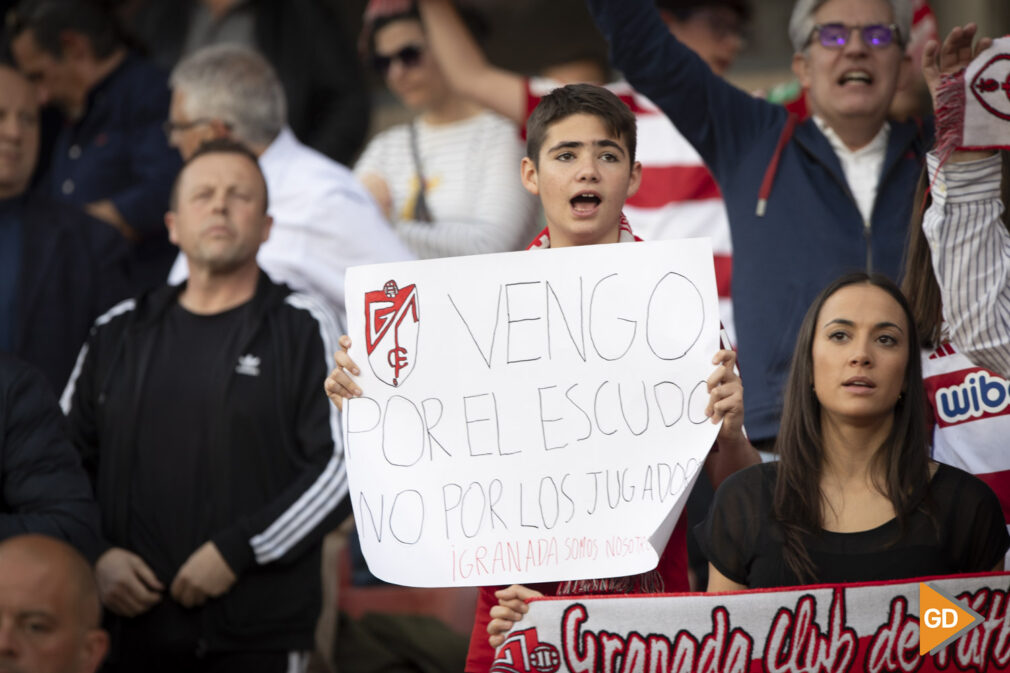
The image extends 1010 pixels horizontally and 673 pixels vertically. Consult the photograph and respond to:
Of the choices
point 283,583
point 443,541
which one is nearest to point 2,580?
point 443,541

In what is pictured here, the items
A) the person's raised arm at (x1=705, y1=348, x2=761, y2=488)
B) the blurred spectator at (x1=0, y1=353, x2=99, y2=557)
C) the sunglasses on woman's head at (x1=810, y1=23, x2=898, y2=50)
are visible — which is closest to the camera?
the person's raised arm at (x1=705, y1=348, x2=761, y2=488)

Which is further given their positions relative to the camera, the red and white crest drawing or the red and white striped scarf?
the red and white striped scarf

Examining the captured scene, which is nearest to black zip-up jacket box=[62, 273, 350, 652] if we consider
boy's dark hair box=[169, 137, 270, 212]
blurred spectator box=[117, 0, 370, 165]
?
boy's dark hair box=[169, 137, 270, 212]

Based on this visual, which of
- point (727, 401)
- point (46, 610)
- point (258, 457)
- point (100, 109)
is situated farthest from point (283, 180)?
point (727, 401)

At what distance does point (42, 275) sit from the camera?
14.8 feet

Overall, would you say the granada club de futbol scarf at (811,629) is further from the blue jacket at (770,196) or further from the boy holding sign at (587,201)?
the blue jacket at (770,196)

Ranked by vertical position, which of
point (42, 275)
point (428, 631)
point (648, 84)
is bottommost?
point (428, 631)

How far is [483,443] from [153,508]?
4.68 ft

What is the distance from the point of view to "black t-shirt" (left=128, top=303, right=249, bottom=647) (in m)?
A: 3.80

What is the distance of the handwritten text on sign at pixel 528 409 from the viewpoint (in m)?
2.72

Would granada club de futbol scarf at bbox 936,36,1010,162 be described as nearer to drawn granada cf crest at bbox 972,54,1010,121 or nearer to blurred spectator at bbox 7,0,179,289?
drawn granada cf crest at bbox 972,54,1010,121

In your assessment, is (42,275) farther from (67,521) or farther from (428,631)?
(428,631)

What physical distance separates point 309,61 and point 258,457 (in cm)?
237

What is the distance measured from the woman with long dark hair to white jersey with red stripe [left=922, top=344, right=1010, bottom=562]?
1.11 feet
